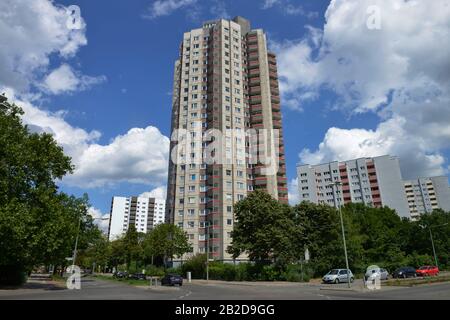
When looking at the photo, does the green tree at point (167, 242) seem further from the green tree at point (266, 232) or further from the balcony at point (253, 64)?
the balcony at point (253, 64)

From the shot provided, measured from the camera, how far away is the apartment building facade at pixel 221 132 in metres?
79.1

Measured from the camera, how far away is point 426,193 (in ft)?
556

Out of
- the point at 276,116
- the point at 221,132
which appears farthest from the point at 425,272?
the point at 276,116

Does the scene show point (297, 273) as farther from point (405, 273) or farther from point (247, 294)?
point (247, 294)

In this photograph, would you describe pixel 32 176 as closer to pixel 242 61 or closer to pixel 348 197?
pixel 242 61

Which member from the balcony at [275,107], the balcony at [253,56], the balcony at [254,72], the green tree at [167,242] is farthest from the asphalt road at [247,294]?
the balcony at [253,56]

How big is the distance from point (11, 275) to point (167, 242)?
32.2 m

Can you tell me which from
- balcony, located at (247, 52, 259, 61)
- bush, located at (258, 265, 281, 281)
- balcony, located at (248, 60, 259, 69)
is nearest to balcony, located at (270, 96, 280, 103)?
balcony, located at (248, 60, 259, 69)

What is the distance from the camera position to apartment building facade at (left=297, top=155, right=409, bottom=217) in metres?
122
